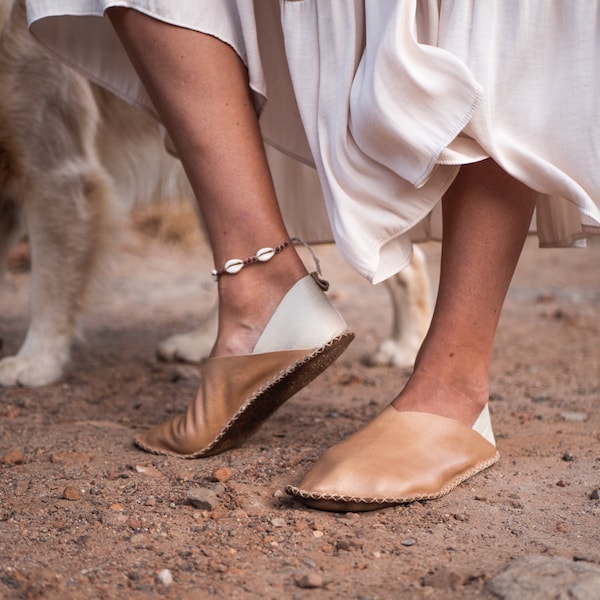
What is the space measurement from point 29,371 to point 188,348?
1.91ft

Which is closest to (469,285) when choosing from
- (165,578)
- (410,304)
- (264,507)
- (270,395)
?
(270,395)

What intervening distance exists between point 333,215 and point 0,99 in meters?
1.41

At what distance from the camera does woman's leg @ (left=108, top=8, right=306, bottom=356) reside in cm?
153

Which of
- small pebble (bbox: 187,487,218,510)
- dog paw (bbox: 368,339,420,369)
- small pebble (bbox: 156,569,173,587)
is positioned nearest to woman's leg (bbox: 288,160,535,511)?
small pebble (bbox: 187,487,218,510)

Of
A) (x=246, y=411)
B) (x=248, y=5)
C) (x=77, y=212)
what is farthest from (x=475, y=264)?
(x=77, y=212)

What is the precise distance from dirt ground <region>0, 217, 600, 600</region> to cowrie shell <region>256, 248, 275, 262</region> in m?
0.39

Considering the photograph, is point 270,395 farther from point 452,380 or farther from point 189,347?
point 189,347

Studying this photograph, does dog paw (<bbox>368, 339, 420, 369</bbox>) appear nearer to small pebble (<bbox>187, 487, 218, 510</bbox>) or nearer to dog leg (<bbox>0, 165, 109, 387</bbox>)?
dog leg (<bbox>0, 165, 109, 387</bbox>)

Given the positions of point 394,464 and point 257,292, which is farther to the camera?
point 257,292

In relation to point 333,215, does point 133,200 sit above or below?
below

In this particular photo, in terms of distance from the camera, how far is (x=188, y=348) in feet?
9.64

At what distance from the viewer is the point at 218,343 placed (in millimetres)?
1606

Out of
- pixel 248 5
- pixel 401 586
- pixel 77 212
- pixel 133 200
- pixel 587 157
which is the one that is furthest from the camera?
pixel 133 200

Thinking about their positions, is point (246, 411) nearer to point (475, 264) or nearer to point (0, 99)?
point (475, 264)
